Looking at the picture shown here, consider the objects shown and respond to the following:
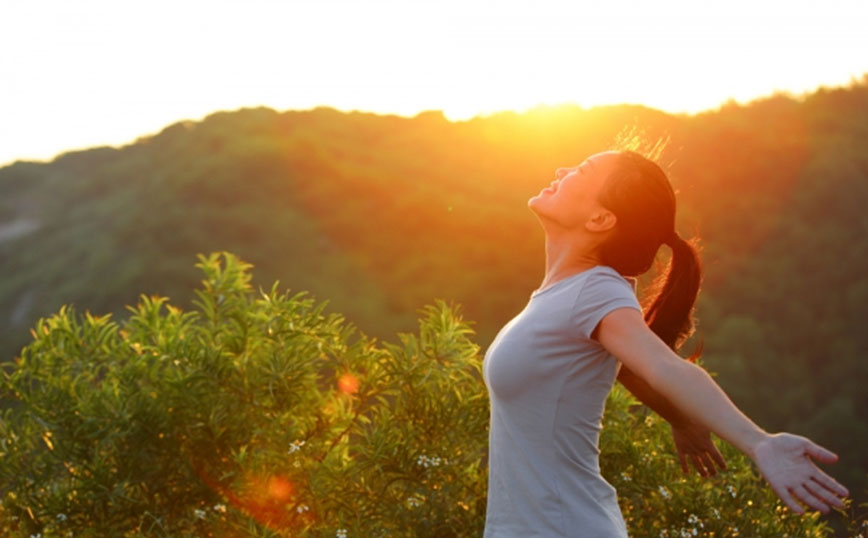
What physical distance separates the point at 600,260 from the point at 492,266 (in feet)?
67.9

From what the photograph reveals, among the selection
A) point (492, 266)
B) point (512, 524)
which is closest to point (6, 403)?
point (512, 524)

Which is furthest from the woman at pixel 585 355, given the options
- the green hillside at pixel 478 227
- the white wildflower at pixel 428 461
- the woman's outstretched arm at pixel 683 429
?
the green hillside at pixel 478 227

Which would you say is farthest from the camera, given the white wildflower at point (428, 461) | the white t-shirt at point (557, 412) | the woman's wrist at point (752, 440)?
the white wildflower at point (428, 461)

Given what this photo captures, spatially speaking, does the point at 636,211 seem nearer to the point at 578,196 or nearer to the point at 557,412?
the point at 578,196

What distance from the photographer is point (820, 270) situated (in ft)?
68.6

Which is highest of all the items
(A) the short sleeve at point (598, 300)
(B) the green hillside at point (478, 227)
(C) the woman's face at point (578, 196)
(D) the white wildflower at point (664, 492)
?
(C) the woman's face at point (578, 196)

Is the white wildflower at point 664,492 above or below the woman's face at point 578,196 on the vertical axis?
below

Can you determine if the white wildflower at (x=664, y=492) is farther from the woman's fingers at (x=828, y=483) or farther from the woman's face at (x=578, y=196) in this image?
the woman's fingers at (x=828, y=483)

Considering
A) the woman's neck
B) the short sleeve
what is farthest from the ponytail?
the short sleeve

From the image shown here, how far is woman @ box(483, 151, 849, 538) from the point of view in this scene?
64.2 inches

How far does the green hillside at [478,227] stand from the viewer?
20.0 metres

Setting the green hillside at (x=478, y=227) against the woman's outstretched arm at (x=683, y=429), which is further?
the green hillside at (x=478, y=227)

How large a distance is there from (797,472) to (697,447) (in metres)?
0.77

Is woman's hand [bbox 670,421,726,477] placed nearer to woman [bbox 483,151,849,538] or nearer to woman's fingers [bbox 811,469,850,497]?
woman [bbox 483,151,849,538]
